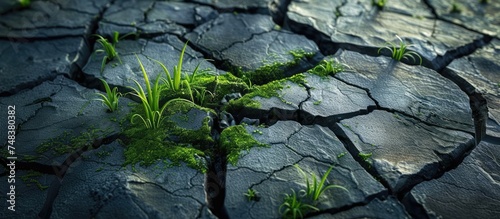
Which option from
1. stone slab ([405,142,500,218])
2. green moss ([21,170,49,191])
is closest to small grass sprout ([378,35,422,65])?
stone slab ([405,142,500,218])

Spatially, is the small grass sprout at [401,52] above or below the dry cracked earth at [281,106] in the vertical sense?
above

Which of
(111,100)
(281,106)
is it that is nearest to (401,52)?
(281,106)

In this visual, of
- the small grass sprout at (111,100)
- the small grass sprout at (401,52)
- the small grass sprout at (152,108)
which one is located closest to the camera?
the small grass sprout at (152,108)

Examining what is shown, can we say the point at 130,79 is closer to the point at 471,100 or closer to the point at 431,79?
the point at 431,79

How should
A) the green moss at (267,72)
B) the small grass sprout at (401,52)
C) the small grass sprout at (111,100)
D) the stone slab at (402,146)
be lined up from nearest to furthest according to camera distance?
the stone slab at (402,146) → the small grass sprout at (111,100) → the green moss at (267,72) → the small grass sprout at (401,52)

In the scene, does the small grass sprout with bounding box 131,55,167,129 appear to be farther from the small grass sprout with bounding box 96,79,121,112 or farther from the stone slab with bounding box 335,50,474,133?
the stone slab with bounding box 335,50,474,133

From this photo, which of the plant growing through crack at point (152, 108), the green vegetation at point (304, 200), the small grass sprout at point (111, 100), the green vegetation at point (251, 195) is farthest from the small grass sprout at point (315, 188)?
the small grass sprout at point (111, 100)

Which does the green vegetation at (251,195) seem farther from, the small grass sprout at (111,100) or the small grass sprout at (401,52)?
the small grass sprout at (401,52)

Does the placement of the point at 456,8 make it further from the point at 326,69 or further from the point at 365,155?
the point at 365,155
